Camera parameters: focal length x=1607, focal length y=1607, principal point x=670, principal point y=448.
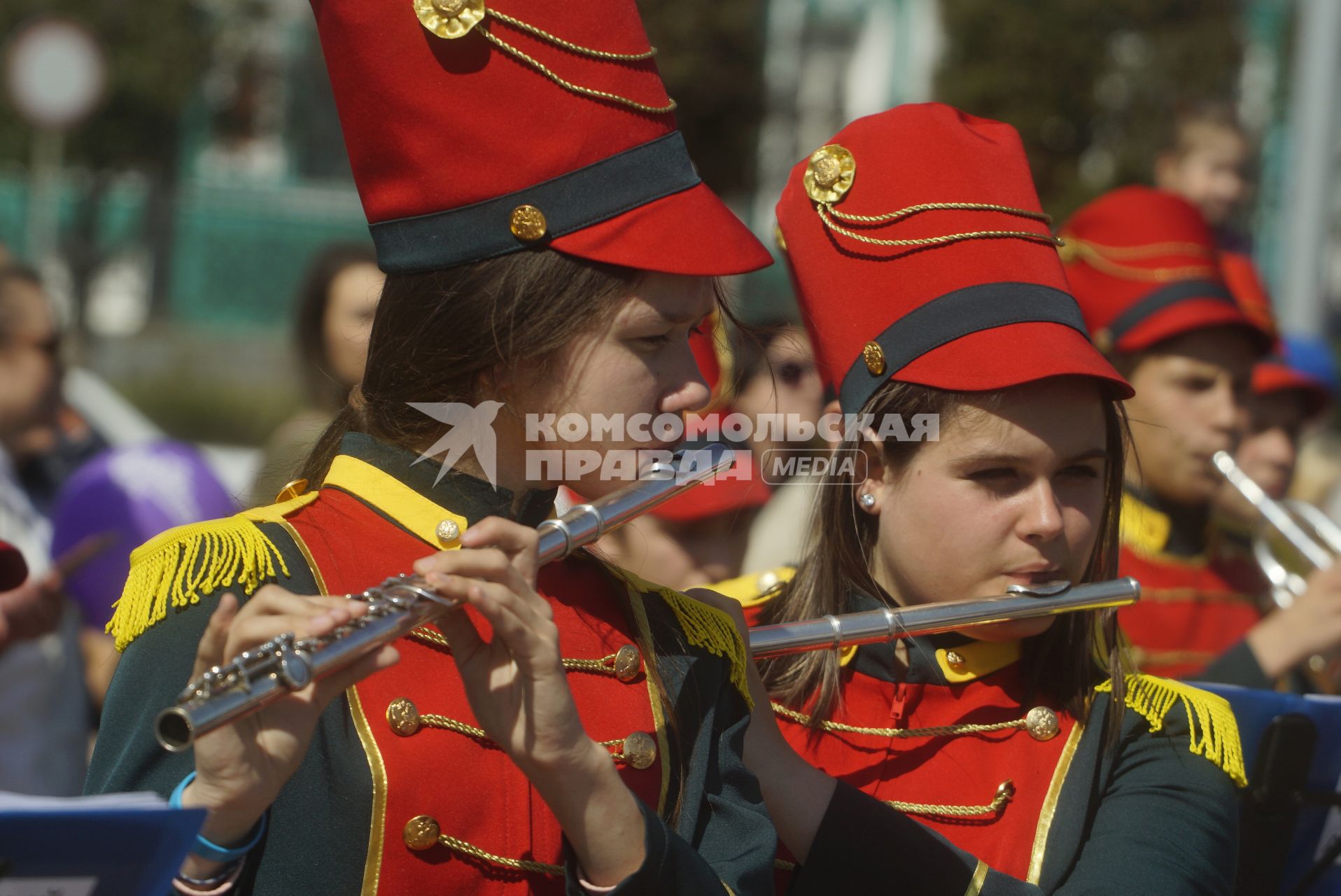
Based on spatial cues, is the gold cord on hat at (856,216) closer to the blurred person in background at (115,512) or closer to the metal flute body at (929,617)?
the metal flute body at (929,617)

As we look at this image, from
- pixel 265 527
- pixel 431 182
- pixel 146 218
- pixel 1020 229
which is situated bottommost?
pixel 146 218

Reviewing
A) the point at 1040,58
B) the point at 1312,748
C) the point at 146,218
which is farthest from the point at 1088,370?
the point at 146,218

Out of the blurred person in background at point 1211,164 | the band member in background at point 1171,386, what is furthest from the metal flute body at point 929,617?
the blurred person in background at point 1211,164

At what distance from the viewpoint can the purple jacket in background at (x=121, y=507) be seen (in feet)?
12.7

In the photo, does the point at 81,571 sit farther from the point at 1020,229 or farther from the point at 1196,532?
the point at 1196,532

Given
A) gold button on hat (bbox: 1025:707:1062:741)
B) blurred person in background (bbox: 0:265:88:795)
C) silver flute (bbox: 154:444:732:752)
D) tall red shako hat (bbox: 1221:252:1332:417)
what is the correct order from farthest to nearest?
1. tall red shako hat (bbox: 1221:252:1332:417)
2. blurred person in background (bbox: 0:265:88:795)
3. gold button on hat (bbox: 1025:707:1062:741)
4. silver flute (bbox: 154:444:732:752)

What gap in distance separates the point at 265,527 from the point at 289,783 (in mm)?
307

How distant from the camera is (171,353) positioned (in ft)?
50.4

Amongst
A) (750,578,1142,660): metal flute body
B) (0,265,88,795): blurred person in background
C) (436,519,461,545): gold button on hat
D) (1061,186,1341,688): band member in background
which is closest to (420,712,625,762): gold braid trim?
(436,519,461,545): gold button on hat

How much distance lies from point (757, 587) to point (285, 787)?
129 cm

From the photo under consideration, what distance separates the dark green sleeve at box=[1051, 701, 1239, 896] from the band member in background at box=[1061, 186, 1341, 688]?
4.94ft

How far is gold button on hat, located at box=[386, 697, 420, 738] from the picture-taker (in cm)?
176

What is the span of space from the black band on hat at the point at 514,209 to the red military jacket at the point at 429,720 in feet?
0.82

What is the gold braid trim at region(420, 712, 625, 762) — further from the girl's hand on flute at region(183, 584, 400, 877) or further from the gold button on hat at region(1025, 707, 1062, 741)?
the gold button on hat at region(1025, 707, 1062, 741)
